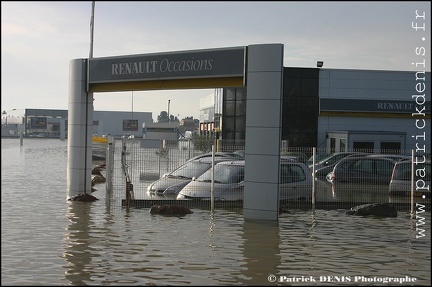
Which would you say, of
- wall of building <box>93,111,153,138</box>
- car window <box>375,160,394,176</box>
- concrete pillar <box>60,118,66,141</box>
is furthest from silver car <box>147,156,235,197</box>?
wall of building <box>93,111,153,138</box>

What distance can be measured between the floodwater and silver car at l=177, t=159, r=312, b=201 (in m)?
0.79

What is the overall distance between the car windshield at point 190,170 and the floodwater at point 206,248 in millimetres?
3249

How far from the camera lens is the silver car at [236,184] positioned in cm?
1673

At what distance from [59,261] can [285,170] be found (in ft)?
29.4

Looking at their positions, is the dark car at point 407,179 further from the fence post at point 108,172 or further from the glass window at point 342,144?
the glass window at point 342,144

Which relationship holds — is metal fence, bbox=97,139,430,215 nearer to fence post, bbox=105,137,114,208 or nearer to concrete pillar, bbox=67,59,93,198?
fence post, bbox=105,137,114,208

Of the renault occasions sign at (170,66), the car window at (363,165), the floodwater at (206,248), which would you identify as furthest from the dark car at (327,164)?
the renault occasions sign at (170,66)

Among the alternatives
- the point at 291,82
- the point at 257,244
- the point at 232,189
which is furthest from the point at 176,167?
the point at 291,82

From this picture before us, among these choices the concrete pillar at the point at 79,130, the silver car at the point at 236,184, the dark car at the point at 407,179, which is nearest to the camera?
the silver car at the point at 236,184

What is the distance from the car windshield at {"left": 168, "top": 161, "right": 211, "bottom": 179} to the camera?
19234 millimetres

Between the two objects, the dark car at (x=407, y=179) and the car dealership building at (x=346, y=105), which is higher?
the car dealership building at (x=346, y=105)

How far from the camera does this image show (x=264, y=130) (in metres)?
14.9
